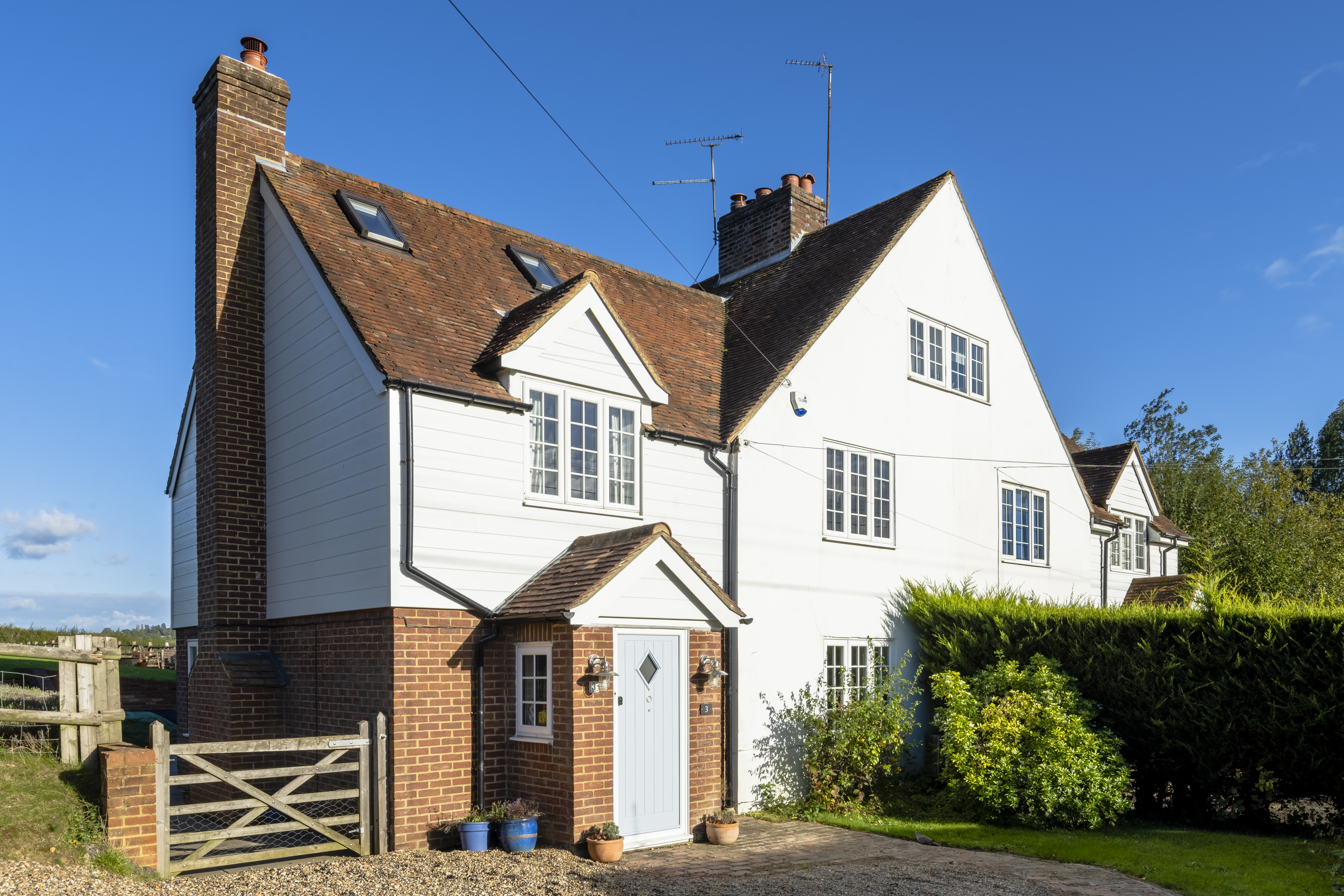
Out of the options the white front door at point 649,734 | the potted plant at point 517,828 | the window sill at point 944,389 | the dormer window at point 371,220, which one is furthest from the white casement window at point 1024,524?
the dormer window at point 371,220

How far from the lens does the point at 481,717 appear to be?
40.3ft

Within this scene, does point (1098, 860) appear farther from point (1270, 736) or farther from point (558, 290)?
point (558, 290)

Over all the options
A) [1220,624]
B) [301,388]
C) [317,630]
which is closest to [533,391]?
[301,388]

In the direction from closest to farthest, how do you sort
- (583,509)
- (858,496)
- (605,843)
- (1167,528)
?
(605,843)
(583,509)
(858,496)
(1167,528)

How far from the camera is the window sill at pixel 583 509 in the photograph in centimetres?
1307

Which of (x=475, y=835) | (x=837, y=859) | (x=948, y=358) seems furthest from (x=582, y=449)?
(x=948, y=358)

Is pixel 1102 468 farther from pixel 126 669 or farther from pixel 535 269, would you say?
pixel 126 669

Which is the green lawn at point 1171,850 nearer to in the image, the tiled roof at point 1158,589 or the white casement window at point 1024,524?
the white casement window at point 1024,524

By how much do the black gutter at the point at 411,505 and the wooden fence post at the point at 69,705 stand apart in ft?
12.4

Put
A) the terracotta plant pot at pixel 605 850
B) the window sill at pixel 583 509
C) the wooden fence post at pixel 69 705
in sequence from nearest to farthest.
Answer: the wooden fence post at pixel 69 705 → the terracotta plant pot at pixel 605 850 → the window sill at pixel 583 509

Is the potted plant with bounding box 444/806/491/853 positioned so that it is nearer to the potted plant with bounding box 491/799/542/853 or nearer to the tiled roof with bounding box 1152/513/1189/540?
the potted plant with bounding box 491/799/542/853

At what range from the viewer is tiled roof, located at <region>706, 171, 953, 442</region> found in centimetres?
1680

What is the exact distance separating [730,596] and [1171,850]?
6.76 metres

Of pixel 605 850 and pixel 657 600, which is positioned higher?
pixel 657 600
